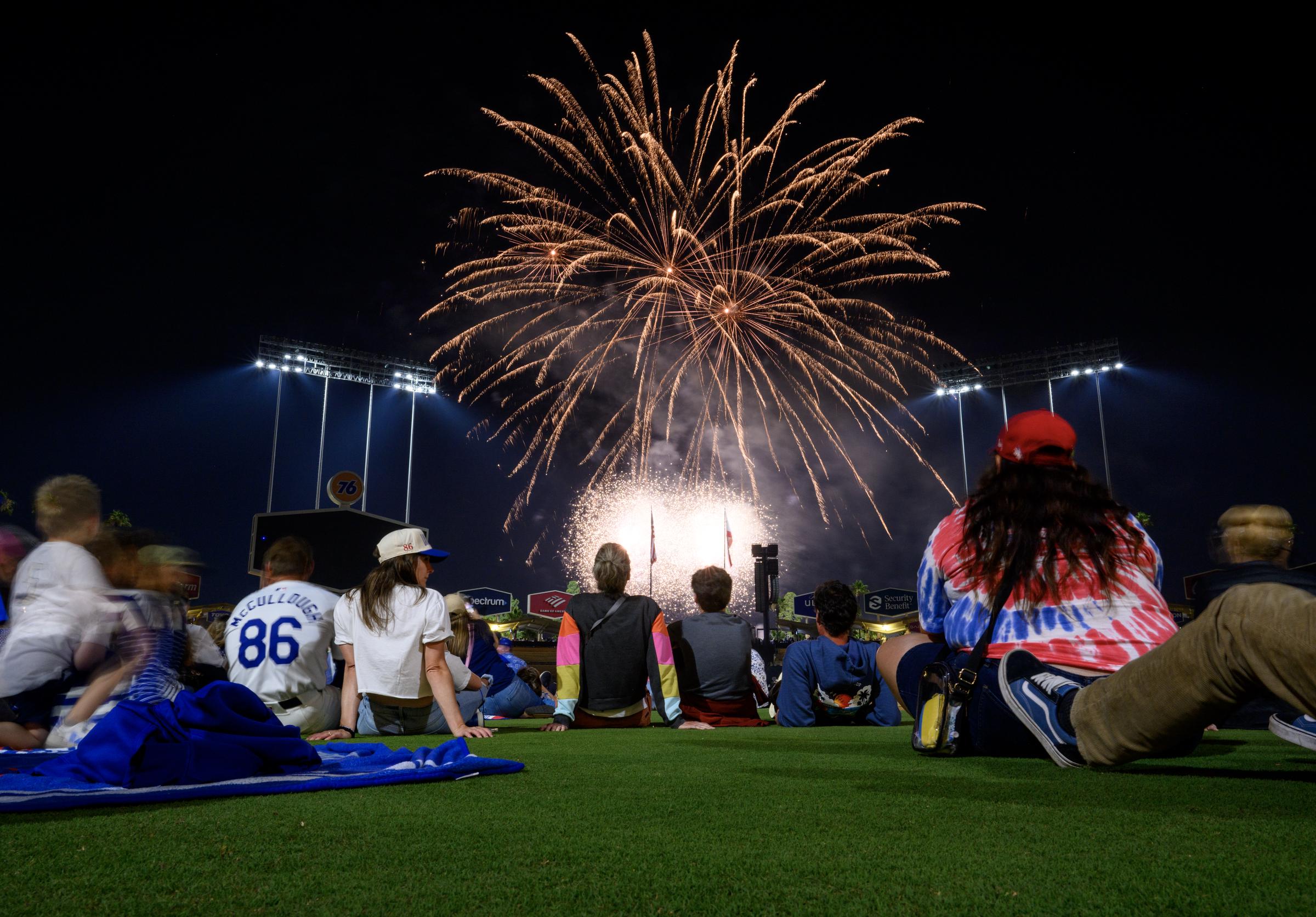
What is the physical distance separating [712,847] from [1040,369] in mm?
40062

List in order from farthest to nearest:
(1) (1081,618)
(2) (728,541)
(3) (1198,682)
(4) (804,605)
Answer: (2) (728,541)
(4) (804,605)
(1) (1081,618)
(3) (1198,682)

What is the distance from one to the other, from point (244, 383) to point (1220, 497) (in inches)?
1923

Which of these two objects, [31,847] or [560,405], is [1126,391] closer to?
[560,405]

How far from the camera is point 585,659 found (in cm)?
654

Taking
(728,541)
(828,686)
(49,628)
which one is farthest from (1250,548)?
(728,541)

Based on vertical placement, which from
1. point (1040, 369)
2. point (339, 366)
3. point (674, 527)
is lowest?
point (674, 527)

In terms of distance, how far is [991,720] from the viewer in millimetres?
2900

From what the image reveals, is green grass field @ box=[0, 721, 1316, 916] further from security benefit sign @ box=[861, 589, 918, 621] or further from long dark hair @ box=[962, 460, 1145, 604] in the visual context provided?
security benefit sign @ box=[861, 589, 918, 621]

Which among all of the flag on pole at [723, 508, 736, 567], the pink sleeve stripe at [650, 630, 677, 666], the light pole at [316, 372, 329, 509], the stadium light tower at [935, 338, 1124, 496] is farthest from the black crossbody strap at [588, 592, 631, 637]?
the stadium light tower at [935, 338, 1124, 496]

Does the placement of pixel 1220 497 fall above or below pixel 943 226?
below

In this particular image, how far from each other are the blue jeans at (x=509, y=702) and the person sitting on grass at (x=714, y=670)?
113 inches

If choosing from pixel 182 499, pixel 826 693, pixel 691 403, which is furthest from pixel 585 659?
pixel 691 403

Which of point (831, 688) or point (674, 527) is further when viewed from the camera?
point (674, 527)

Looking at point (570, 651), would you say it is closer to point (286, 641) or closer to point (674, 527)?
point (286, 641)
